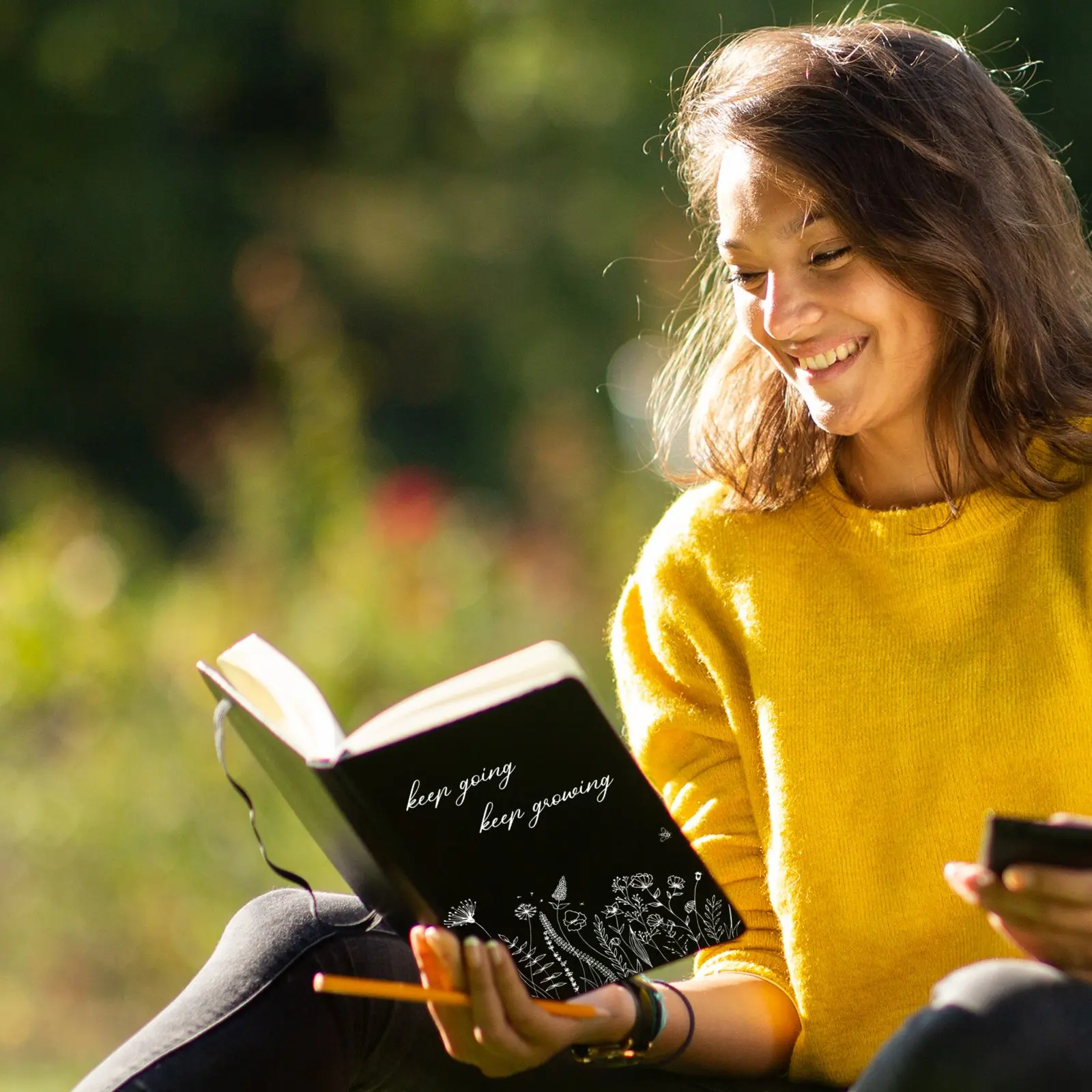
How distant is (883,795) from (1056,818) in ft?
1.49

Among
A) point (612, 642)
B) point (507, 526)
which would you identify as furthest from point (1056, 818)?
point (507, 526)

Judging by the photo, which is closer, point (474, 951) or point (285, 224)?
point (474, 951)

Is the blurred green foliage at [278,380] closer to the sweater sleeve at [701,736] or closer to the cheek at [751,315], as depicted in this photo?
the sweater sleeve at [701,736]

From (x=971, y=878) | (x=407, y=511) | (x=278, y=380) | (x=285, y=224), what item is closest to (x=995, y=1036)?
(x=971, y=878)

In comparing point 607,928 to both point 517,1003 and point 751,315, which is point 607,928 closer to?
point 517,1003

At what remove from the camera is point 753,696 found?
1.68m

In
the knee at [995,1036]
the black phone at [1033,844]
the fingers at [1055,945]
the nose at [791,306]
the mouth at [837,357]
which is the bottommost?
the fingers at [1055,945]

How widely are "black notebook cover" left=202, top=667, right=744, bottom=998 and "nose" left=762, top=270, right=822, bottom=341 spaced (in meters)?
0.51

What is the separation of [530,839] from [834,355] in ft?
1.95

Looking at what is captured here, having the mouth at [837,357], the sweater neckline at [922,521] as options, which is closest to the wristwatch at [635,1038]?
the sweater neckline at [922,521]

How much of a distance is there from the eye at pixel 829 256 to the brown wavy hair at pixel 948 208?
0.06 feet

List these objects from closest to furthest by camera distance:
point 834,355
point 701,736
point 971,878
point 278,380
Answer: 1. point 971,878
2. point 834,355
3. point 701,736
4. point 278,380

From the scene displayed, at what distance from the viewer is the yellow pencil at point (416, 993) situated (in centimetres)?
124

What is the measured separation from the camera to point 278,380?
564 cm
